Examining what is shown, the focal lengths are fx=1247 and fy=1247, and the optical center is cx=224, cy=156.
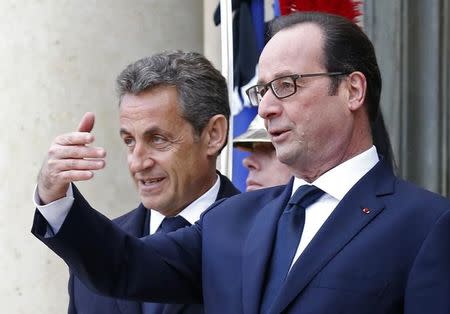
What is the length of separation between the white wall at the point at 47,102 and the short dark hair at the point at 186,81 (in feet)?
5.15

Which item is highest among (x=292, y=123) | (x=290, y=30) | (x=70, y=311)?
(x=290, y=30)

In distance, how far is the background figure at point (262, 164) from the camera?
15.3ft

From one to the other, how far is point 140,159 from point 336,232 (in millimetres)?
1187

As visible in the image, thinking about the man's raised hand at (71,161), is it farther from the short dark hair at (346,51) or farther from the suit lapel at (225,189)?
the suit lapel at (225,189)

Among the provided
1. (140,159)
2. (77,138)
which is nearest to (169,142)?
(140,159)

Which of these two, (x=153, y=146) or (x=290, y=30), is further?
(x=153, y=146)

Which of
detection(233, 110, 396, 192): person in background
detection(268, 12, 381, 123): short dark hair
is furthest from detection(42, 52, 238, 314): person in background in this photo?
detection(268, 12, 381, 123): short dark hair

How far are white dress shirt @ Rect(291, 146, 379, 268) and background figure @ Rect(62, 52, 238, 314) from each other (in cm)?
99

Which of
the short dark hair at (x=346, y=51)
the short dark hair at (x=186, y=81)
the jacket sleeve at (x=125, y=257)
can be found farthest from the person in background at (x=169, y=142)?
the short dark hair at (x=346, y=51)

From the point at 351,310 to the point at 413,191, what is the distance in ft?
1.25

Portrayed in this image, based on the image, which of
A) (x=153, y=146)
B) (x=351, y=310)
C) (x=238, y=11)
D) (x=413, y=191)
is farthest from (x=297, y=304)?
(x=238, y=11)

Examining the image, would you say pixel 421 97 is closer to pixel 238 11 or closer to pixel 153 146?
pixel 238 11

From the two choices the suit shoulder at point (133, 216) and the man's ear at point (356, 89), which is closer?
the man's ear at point (356, 89)

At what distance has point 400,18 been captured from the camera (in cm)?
592
